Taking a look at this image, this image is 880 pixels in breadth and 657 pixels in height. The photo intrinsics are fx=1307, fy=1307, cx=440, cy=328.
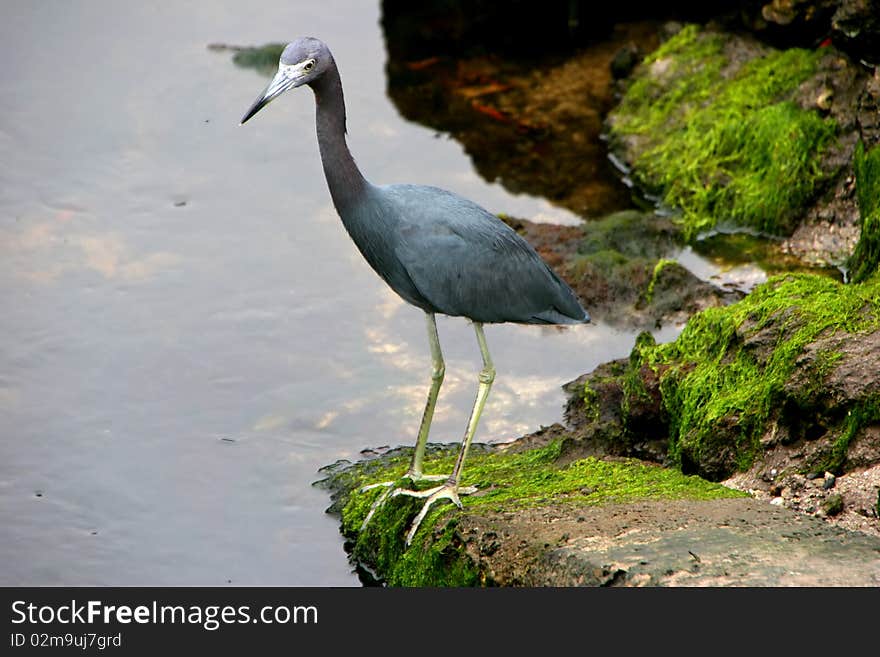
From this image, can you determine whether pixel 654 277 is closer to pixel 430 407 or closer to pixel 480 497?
pixel 430 407

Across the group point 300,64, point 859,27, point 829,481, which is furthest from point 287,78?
point 859,27

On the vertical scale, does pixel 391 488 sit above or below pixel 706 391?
below

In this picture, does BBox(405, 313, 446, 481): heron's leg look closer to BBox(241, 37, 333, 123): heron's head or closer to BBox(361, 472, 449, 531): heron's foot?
BBox(361, 472, 449, 531): heron's foot

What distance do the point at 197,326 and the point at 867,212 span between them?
424cm

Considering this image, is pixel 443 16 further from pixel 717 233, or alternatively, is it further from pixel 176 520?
pixel 176 520

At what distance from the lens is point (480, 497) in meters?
6.14

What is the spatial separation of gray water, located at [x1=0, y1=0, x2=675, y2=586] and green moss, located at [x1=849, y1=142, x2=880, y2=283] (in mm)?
1512

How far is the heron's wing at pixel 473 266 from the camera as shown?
6105mm

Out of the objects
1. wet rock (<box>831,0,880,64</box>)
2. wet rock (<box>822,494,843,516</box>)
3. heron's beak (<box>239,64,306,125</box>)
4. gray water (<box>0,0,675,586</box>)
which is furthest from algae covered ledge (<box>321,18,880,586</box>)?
heron's beak (<box>239,64,306,125</box>)

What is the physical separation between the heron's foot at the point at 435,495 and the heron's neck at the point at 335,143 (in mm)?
1393

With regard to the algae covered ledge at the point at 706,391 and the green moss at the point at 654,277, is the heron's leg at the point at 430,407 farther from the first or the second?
the green moss at the point at 654,277

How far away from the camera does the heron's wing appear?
20.0 ft

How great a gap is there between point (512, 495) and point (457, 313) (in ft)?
2.96

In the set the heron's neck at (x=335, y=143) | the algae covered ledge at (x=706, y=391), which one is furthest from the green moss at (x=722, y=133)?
the heron's neck at (x=335, y=143)
